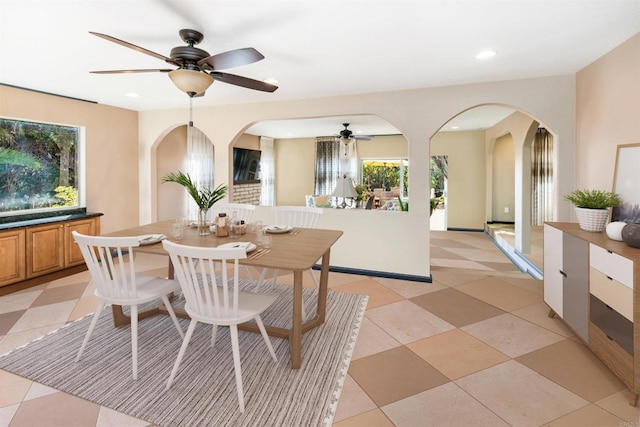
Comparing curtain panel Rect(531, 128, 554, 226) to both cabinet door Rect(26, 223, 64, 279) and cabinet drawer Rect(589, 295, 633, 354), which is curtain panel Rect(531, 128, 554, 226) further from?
cabinet door Rect(26, 223, 64, 279)

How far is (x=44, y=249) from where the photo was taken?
4.01 m

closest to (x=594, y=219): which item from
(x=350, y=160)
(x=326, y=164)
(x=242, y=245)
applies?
(x=242, y=245)

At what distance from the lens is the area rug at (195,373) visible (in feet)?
6.00

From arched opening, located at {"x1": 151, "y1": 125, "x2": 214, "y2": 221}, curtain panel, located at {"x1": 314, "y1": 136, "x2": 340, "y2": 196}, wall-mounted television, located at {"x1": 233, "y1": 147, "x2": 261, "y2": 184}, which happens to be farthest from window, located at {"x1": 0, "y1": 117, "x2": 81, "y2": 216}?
curtain panel, located at {"x1": 314, "y1": 136, "x2": 340, "y2": 196}

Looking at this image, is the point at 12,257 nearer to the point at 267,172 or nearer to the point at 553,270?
the point at 553,270

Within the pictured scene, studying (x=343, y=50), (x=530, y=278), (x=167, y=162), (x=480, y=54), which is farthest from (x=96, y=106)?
(x=530, y=278)

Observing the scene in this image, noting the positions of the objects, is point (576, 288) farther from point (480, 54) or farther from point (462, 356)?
point (480, 54)

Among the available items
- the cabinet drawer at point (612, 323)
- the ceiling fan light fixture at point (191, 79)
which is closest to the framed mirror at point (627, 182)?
the cabinet drawer at point (612, 323)

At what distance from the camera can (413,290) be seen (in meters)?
3.77

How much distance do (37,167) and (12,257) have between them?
1409 mm

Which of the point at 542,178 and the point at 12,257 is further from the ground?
the point at 542,178

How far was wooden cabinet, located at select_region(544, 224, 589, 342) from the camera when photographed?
94.0 inches

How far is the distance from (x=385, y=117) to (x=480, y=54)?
139cm

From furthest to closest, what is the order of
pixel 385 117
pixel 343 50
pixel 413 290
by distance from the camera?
pixel 385 117
pixel 413 290
pixel 343 50
